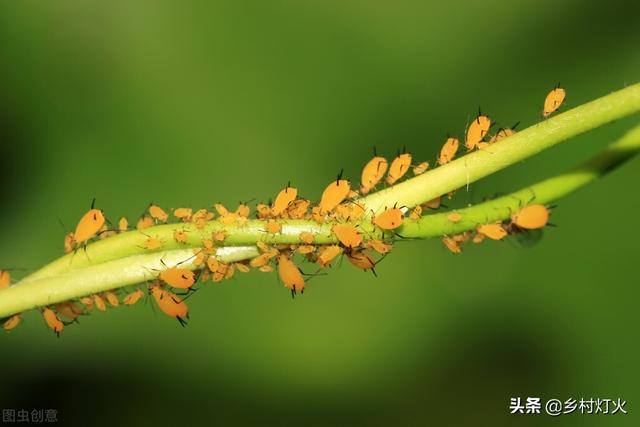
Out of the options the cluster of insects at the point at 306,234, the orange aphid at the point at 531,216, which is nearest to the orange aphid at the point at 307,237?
the cluster of insects at the point at 306,234

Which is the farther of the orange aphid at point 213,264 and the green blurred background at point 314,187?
the green blurred background at point 314,187

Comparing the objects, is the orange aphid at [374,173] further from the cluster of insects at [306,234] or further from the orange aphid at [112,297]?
the orange aphid at [112,297]

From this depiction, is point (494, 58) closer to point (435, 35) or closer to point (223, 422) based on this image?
point (435, 35)

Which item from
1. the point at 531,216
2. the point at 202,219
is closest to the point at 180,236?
the point at 202,219

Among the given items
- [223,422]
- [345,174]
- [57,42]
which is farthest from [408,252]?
[57,42]

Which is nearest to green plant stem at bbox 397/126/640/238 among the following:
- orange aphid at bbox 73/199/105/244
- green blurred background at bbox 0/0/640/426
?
orange aphid at bbox 73/199/105/244
